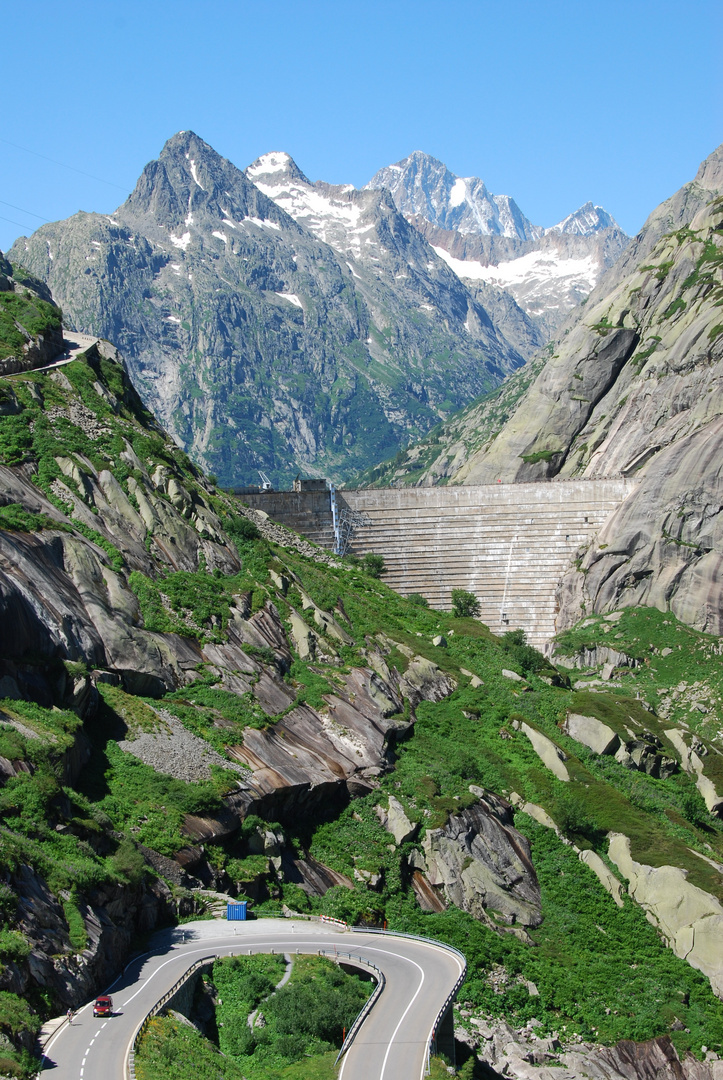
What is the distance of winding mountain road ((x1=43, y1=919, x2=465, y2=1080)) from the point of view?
85.4 ft

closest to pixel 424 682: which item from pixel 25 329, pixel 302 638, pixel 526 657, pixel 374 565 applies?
pixel 302 638

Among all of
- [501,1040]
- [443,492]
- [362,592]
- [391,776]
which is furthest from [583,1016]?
[443,492]

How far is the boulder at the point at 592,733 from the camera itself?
62781mm

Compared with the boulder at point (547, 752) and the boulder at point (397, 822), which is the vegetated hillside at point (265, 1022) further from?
the boulder at point (547, 752)

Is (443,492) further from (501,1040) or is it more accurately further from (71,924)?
(71,924)

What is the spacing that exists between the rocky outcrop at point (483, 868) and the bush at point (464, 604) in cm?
4433

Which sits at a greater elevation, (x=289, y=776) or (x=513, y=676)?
(x=513, y=676)

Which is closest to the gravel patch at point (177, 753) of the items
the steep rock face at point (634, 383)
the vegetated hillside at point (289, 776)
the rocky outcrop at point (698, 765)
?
the vegetated hillside at point (289, 776)

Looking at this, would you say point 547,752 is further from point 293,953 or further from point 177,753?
point 293,953

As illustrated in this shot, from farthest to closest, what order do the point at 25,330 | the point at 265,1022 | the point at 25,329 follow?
the point at 25,329
the point at 25,330
the point at 265,1022

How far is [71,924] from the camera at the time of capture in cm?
3078

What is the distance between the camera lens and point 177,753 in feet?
148

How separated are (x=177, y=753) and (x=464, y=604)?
2103 inches

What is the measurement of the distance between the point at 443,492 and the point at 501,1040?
67.6 metres
